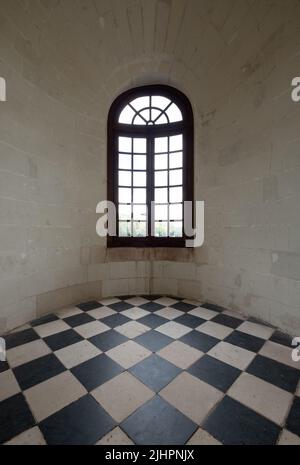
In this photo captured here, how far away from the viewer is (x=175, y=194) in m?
2.96

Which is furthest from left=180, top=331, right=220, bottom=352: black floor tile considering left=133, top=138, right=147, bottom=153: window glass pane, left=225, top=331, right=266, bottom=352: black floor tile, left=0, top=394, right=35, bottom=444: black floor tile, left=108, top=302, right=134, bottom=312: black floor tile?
left=133, top=138, right=147, bottom=153: window glass pane

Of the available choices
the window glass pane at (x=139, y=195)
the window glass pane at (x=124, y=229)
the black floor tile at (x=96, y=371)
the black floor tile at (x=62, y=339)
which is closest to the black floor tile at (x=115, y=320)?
the black floor tile at (x=62, y=339)

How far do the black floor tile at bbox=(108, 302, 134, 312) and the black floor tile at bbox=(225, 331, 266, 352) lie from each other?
46.2 inches

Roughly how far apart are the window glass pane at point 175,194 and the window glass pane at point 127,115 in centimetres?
118

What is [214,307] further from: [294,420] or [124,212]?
[124,212]

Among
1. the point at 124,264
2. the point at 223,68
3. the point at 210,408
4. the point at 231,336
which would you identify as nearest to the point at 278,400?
the point at 210,408

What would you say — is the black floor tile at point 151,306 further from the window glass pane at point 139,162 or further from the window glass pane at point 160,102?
the window glass pane at point 160,102

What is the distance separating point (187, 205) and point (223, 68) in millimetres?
1641

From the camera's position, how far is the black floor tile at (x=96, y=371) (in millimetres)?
1290

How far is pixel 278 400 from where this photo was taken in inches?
45.8

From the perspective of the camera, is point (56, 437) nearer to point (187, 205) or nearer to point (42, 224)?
point (42, 224)

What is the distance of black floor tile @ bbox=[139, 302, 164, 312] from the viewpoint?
2.44 meters

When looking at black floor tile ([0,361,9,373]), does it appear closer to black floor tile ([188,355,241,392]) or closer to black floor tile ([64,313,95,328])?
black floor tile ([64,313,95,328])

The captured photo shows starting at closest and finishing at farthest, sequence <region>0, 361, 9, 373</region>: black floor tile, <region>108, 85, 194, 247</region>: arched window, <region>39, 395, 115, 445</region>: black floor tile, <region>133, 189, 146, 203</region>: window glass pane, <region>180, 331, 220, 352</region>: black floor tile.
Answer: <region>39, 395, 115, 445</region>: black floor tile < <region>0, 361, 9, 373</region>: black floor tile < <region>180, 331, 220, 352</region>: black floor tile < <region>108, 85, 194, 247</region>: arched window < <region>133, 189, 146, 203</region>: window glass pane
